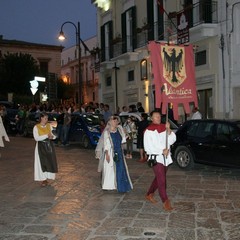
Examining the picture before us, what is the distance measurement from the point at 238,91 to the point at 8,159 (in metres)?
9.69

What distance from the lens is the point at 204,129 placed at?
1193 cm

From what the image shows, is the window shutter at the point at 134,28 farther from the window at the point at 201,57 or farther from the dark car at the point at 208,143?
the dark car at the point at 208,143

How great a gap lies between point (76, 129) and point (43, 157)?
29.9 ft

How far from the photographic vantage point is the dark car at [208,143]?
10992mm

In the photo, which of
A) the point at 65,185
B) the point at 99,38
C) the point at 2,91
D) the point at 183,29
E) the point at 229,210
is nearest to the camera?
the point at 229,210

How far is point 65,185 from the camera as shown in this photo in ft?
33.1

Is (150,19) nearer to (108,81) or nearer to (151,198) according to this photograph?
(108,81)

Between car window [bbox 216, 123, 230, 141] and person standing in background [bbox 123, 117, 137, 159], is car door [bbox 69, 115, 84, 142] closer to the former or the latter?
person standing in background [bbox 123, 117, 137, 159]

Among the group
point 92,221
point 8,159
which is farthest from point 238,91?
point 92,221

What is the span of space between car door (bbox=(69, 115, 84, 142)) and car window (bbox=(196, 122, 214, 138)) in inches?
299

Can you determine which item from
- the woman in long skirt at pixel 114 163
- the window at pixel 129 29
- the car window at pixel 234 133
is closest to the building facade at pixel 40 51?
the window at pixel 129 29

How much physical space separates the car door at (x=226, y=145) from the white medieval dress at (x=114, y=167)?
3.15 meters

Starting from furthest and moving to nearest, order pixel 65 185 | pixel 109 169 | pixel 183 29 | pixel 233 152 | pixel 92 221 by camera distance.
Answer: pixel 183 29 → pixel 233 152 → pixel 65 185 → pixel 109 169 → pixel 92 221

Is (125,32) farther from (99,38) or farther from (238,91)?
(238,91)
